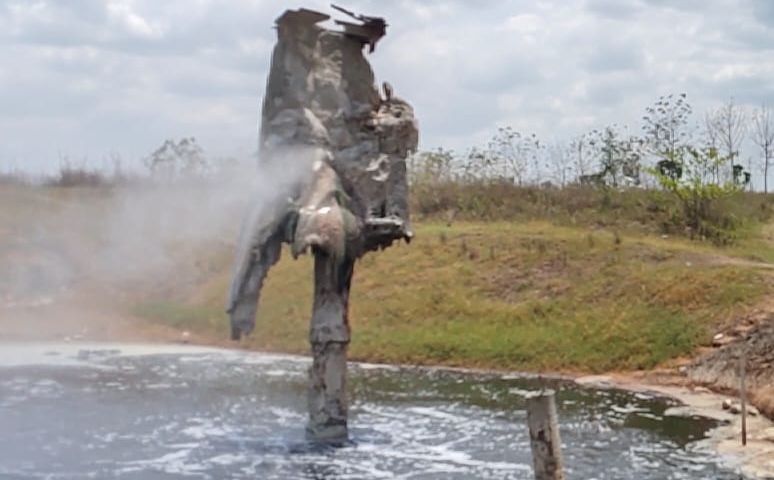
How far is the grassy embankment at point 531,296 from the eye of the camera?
1171 inches

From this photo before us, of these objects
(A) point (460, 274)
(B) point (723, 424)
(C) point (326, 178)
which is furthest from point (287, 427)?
(A) point (460, 274)

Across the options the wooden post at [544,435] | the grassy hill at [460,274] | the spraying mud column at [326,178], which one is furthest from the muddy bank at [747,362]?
the wooden post at [544,435]

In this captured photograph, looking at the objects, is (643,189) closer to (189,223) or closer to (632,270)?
(632,270)

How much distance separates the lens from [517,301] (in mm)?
33312

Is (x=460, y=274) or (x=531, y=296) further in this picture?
(x=460, y=274)

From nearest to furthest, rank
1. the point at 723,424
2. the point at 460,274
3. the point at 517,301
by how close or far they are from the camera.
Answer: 1. the point at 723,424
2. the point at 517,301
3. the point at 460,274

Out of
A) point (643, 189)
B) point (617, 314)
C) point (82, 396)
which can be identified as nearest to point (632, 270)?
point (617, 314)

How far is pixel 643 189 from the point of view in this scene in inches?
1832

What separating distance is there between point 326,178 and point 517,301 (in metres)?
16.0

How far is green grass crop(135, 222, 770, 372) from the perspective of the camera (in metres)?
29.7

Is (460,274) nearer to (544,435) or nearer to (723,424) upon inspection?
(723,424)

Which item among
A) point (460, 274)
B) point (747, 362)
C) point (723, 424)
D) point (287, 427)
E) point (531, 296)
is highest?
point (460, 274)

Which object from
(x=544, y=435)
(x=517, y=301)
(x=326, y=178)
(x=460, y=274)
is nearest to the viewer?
(x=544, y=435)

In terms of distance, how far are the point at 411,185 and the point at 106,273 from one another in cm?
1245
